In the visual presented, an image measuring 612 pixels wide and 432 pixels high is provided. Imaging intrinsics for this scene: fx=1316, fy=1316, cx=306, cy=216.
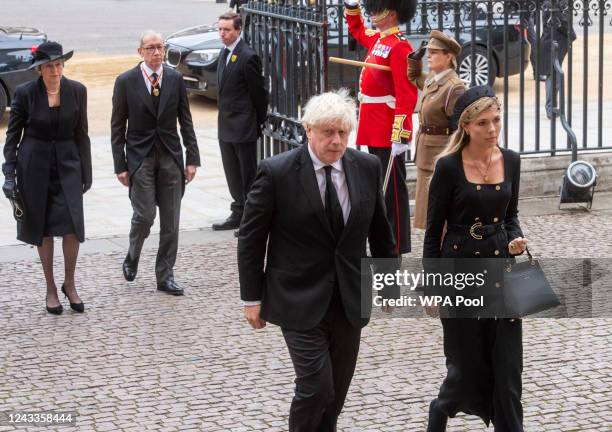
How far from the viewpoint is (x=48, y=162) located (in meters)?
8.62

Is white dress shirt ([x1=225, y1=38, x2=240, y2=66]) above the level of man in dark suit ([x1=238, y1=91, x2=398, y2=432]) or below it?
above

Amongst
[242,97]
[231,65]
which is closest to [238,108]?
[242,97]

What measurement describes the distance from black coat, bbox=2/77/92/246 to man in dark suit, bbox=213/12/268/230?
2.41 metres

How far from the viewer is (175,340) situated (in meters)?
8.08

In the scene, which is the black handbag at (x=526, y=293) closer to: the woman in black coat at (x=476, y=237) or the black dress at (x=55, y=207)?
the woman in black coat at (x=476, y=237)

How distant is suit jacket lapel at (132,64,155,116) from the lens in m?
9.18

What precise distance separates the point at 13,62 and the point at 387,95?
351 inches

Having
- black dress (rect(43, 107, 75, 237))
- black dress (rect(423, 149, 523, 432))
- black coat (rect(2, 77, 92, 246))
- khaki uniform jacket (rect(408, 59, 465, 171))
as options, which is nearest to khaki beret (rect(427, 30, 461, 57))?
khaki uniform jacket (rect(408, 59, 465, 171))

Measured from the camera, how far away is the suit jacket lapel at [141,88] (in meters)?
9.18

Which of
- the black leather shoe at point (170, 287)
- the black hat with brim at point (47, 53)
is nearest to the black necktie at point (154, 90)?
the black hat with brim at point (47, 53)

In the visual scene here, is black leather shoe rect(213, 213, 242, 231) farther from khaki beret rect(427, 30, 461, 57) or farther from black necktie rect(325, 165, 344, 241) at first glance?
black necktie rect(325, 165, 344, 241)

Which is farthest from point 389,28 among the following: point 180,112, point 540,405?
point 540,405

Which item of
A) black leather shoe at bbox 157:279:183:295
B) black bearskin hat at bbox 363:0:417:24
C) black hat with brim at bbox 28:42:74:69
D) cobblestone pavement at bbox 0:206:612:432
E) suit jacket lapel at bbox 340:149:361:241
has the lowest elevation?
cobblestone pavement at bbox 0:206:612:432

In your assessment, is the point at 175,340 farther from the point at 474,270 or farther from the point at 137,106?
the point at 474,270
